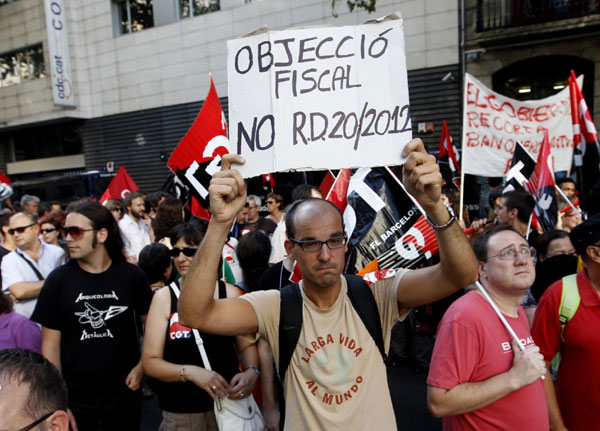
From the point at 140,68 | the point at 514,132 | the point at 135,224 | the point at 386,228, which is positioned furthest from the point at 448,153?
the point at 140,68

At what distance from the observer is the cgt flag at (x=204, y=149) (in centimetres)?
422

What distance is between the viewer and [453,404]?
2.01 metres

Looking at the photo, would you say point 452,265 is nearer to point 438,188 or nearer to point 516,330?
point 438,188

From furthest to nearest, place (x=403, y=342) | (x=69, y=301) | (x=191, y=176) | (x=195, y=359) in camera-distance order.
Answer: (x=403, y=342), (x=191, y=176), (x=69, y=301), (x=195, y=359)

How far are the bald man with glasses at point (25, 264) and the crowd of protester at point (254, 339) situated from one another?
2cm

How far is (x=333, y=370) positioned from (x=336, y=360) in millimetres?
42

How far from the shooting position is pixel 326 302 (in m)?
1.93

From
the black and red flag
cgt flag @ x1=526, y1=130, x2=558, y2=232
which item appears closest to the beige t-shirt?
cgt flag @ x1=526, y1=130, x2=558, y2=232

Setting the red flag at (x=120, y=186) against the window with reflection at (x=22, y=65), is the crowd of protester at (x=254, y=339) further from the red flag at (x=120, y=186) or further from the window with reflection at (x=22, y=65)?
the window with reflection at (x=22, y=65)

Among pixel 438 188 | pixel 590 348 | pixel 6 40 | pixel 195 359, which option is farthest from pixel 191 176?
pixel 6 40

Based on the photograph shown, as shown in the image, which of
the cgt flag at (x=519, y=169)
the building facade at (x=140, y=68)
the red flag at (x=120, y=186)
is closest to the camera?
the cgt flag at (x=519, y=169)

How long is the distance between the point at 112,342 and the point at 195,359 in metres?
0.67

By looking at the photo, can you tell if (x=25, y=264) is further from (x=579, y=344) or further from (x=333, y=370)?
(x=579, y=344)

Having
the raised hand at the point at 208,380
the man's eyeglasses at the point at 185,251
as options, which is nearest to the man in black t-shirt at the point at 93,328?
the man's eyeglasses at the point at 185,251
